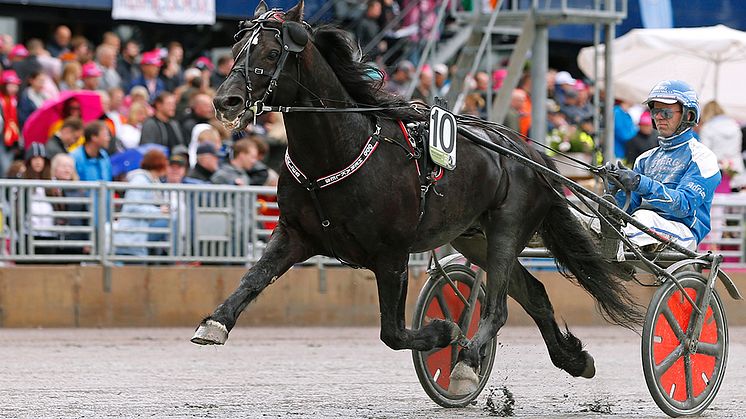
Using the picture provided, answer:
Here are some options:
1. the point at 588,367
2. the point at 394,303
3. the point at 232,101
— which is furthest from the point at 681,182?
the point at 232,101

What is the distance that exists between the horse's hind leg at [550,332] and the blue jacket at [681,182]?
0.73 meters

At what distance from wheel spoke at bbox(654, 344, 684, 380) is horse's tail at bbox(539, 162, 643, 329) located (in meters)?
0.54

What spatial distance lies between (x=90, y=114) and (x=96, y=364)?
4.77 m

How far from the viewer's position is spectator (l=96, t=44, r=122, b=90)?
627 inches

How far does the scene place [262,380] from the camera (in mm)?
9523

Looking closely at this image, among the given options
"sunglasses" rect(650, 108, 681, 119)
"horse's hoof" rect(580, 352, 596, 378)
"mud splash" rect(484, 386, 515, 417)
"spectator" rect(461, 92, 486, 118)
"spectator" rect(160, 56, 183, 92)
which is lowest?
"mud splash" rect(484, 386, 515, 417)

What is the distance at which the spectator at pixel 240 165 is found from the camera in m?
13.7

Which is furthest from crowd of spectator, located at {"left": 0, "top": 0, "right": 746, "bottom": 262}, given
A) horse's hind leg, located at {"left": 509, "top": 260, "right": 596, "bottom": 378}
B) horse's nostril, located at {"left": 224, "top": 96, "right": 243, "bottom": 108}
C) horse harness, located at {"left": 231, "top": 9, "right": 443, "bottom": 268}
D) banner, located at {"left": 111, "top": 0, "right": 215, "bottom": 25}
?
horse's nostril, located at {"left": 224, "top": 96, "right": 243, "bottom": 108}

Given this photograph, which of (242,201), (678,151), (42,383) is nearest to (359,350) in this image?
(242,201)

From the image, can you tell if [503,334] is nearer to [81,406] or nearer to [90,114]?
[90,114]

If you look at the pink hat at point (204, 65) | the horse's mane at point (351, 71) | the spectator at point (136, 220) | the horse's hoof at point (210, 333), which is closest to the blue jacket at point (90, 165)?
the spectator at point (136, 220)

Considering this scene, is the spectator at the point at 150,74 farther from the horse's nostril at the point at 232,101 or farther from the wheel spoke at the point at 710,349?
the horse's nostril at the point at 232,101

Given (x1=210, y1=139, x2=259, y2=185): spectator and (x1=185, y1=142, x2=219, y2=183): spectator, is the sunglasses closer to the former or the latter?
(x1=210, y1=139, x2=259, y2=185): spectator

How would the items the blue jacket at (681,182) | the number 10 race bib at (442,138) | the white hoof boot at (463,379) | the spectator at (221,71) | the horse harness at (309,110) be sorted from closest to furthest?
1. the horse harness at (309,110)
2. the number 10 race bib at (442,138)
3. the white hoof boot at (463,379)
4. the blue jacket at (681,182)
5. the spectator at (221,71)
